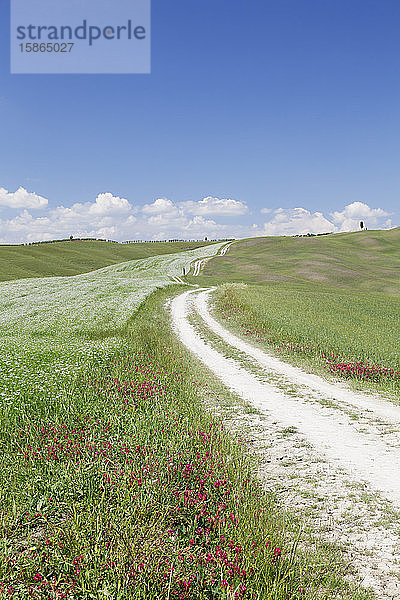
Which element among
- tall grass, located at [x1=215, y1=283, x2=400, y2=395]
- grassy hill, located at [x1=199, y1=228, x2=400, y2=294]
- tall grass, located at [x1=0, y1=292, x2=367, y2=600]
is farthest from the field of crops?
grassy hill, located at [x1=199, y1=228, x2=400, y2=294]

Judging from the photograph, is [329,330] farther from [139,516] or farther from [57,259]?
[57,259]

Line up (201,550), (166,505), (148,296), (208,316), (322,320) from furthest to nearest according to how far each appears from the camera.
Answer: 1. (148,296)
2. (208,316)
3. (322,320)
4. (166,505)
5. (201,550)

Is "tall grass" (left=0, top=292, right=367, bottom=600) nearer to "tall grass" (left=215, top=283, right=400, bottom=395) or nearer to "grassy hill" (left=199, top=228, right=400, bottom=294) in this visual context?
"tall grass" (left=215, top=283, right=400, bottom=395)

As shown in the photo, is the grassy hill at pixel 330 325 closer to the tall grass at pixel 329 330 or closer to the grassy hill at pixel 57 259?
the tall grass at pixel 329 330

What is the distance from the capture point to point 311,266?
7444 cm

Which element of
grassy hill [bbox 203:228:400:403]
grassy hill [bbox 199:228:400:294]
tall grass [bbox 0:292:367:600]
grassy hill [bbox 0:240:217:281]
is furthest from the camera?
grassy hill [bbox 0:240:217:281]

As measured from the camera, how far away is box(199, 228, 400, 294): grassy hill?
62.5m

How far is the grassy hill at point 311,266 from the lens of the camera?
A: 62.5 metres

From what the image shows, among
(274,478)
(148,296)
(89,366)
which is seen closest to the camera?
(274,478)

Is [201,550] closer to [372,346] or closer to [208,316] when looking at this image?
[372,346]

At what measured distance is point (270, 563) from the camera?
485 centimetres

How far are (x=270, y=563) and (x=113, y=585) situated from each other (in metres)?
1.87

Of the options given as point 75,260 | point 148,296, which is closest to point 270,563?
point 148,296

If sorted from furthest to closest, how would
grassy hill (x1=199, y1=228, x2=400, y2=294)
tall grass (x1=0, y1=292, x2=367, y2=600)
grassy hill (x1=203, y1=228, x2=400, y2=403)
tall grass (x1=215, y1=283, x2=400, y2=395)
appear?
1. grassy hill (x1=199, y1=228, x2=400, y2=294)
2. grassy hill (x1=203, y1=228, x2=400, y2=403)
3. tall grass (x1=215, y1=283, x2=400, y2=395)
4. tall grass (x1=0, y1=292, x2=367, y2=600)
